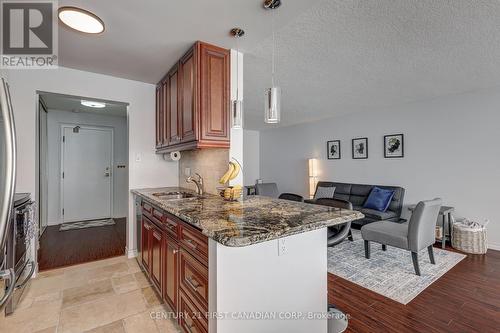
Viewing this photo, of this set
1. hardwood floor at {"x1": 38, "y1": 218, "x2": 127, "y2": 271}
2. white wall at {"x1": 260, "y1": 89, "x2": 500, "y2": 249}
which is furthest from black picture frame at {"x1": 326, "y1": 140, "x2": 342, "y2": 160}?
hardwood floor at {"x1": 38, "y1": 218, "x2": 127, "y2": 271}

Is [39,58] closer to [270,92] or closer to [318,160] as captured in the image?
[270,92]

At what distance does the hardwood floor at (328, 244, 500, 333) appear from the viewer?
1794 mm

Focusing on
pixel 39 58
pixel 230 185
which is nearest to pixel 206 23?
pixel 230 185

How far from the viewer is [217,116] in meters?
2.17

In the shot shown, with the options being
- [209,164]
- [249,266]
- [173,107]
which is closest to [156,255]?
[209,164]

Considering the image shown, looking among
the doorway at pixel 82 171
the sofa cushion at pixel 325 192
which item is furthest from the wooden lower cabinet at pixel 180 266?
the sofa cushion at pixel 325 192

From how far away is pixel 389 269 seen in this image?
2.71m

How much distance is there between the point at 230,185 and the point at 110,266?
1.85 m

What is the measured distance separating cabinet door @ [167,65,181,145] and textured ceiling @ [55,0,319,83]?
151 millimetres

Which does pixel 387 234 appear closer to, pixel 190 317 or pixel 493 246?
pixel 493 246

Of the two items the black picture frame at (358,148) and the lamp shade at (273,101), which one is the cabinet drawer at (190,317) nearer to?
the lamp shade at (273,101)

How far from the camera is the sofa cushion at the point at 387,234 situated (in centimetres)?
269

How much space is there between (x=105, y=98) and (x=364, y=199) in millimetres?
4622

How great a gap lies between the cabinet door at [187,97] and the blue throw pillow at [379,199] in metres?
3.56
